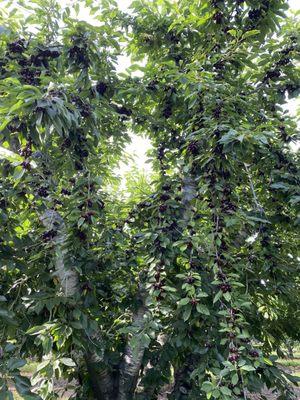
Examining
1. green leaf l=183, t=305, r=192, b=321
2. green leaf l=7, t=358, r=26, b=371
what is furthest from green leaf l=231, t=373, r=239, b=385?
green leaf l=7, t=358, r=26, b=371

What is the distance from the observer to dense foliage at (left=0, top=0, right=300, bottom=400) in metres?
2.00

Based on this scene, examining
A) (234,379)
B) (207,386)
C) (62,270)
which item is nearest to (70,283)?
(62,270)

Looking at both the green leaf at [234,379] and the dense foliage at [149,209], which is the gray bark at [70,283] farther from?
the green leaf at [234,379]

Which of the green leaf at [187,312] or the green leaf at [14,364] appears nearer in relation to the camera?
the green leaf at [14,364]

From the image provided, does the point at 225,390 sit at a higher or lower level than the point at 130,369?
higher

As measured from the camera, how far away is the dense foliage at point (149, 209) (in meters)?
2.00

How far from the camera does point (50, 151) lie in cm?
281

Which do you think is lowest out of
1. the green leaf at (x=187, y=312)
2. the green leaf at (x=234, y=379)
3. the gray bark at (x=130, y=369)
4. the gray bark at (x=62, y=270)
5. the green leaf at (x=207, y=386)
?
the gray bark at (x=130, y=369)

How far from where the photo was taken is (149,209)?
2.91 m

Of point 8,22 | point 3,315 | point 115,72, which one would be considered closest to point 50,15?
point 8,22

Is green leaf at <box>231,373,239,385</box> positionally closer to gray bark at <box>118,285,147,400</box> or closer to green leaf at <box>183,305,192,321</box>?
green leaf at <box>183,305,192,321</box>

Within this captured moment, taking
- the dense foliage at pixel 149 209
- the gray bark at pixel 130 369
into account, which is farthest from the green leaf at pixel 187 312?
the gray bark at pixel 130 369

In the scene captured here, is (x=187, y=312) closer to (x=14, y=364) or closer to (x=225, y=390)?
(x=225, y=390)

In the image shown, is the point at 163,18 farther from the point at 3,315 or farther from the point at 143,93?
Answer: the point at 3,315
